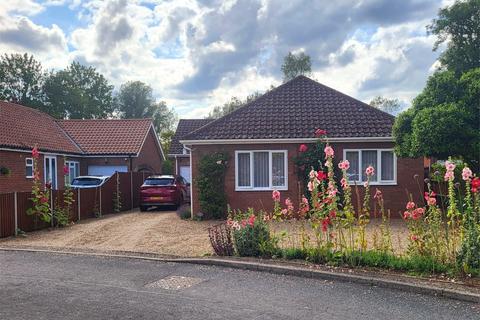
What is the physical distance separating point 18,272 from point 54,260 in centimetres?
120

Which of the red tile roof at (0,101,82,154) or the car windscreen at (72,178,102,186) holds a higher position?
the red tile roof at (0,101,82,154)

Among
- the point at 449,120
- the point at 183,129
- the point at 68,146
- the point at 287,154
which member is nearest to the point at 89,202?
the point at 287,154

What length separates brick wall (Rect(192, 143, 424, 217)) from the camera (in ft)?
56.4

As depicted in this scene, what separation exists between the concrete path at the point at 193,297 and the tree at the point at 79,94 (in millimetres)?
55930

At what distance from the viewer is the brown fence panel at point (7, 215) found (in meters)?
13.3

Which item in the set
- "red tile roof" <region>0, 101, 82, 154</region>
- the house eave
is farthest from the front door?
the house eave

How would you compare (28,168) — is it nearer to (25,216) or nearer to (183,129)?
(25,216)

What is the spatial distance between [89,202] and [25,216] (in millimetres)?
4573

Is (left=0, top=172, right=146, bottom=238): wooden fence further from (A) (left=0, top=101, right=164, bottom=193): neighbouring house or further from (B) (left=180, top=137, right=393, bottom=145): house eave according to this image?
(B) (left=180, top=137, right=393, bottom=145): house eave

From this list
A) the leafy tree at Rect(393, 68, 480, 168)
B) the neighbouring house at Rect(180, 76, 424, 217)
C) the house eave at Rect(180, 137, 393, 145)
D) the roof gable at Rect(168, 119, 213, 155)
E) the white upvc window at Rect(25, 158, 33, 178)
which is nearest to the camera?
the leafy tree at Rect(393, 68, 480, 168)

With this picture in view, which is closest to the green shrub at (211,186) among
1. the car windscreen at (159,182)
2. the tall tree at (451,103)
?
the car windscreen at (159,182)

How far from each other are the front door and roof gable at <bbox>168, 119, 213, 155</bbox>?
40.0ft

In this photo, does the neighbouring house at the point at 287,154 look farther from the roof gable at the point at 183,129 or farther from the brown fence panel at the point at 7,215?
the roof gable at the point at 183,129

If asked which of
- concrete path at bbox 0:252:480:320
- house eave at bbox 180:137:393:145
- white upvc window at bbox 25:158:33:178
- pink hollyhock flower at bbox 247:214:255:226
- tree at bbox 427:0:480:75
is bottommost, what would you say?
concrete path at bbox 0:252:480:320
